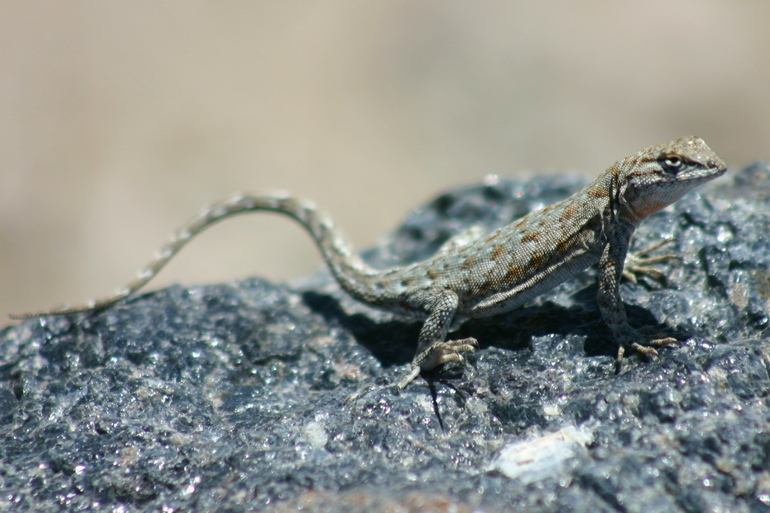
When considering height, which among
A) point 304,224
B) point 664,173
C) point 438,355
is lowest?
point 438,355

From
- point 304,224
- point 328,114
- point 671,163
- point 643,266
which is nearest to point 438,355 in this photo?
point 643,266

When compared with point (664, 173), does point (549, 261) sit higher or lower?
lower

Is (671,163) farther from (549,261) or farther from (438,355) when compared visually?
(438,355)

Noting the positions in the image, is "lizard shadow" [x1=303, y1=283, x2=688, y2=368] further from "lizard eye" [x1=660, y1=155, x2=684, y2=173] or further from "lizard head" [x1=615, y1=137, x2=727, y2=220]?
"lizard eye" [x1=660, y1=155, x2=684, y2=173]

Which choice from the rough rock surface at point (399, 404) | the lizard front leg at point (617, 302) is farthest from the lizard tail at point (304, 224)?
the lizard front leg at point (617, 302)

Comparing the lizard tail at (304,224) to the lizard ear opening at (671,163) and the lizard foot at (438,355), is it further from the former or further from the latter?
the lizard ear opening at (671,163)
